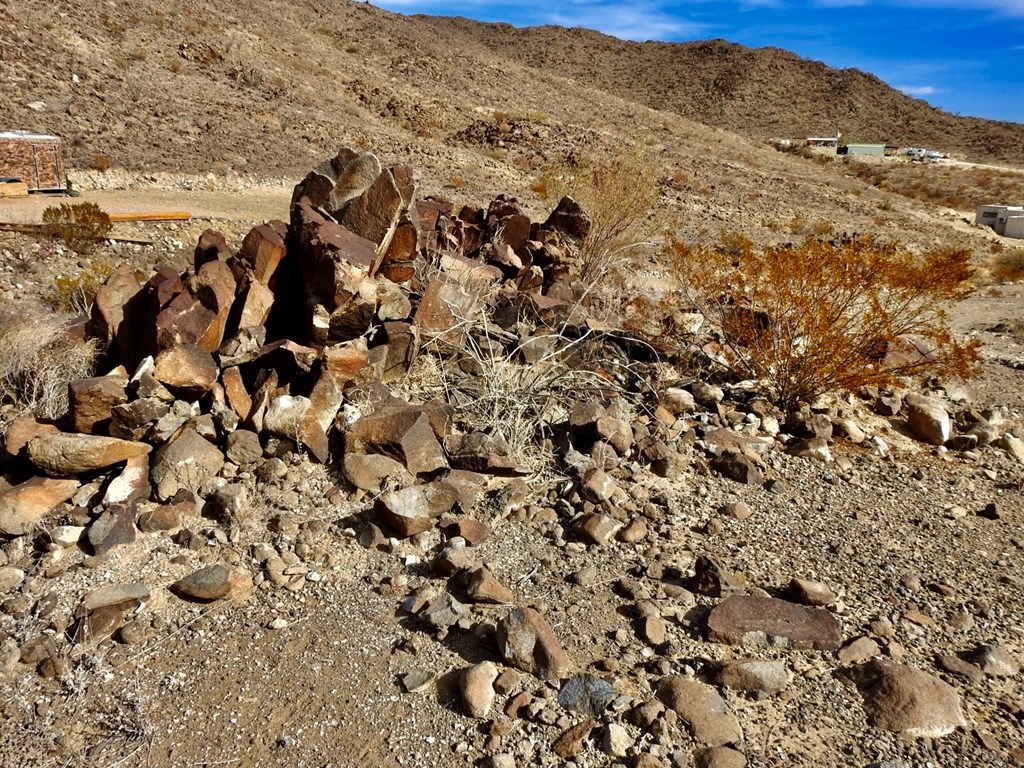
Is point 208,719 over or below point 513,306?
below

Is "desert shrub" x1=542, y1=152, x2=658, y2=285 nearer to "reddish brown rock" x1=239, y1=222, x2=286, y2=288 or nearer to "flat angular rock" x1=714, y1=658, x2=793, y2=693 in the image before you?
"reddish brown rock" x1=239, y1=222, x2=286, y2=288

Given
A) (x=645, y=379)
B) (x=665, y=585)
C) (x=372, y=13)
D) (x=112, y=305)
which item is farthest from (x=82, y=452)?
(x=372, y=13)

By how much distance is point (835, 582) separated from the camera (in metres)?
3.23

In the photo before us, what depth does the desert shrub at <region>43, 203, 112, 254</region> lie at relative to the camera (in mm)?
8359

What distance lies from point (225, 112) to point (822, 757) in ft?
66.0

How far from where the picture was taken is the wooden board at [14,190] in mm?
11414

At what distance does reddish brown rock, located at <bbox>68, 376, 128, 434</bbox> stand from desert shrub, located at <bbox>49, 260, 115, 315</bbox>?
2554 millimetres

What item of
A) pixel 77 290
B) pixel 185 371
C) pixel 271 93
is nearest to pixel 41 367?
pixel 185 371

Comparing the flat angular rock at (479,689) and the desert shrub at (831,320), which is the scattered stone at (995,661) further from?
the desert shrub at (831,320)

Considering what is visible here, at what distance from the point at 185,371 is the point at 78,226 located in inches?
235

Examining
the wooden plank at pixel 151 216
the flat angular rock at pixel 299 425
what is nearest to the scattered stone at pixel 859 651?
the flat angular rock at pixel 299 425

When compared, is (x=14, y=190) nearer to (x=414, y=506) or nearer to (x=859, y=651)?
(x=414, y=506)

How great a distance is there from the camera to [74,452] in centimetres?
352

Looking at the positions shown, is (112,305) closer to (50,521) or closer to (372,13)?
(50,521)
